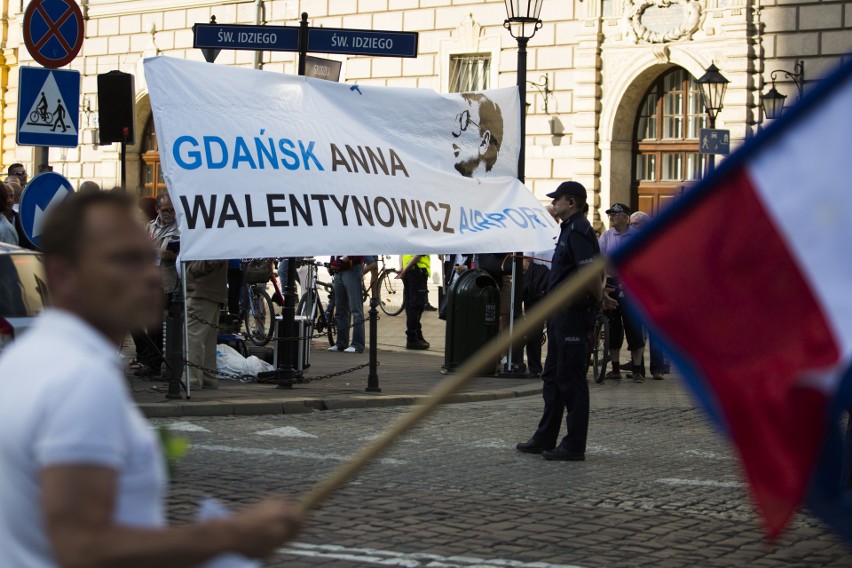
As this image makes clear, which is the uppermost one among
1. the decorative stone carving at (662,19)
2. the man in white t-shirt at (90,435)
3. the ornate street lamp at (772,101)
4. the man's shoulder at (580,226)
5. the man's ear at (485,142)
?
the decorative stone carving at (662,19)

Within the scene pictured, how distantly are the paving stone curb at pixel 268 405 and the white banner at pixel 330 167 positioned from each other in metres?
1.21

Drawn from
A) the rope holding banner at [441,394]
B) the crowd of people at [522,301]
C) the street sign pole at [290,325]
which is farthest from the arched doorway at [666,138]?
the rope holding banner at [441,394]

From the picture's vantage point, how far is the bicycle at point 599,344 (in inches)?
627

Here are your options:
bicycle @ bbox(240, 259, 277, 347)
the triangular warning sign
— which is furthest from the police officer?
bicycle @ bbox(240, 259, 277, 347)

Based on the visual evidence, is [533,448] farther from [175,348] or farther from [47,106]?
[47,106]

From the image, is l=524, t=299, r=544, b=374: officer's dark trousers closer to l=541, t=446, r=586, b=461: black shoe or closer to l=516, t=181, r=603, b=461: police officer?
l=516, t=181, r=603, b=461: police officer

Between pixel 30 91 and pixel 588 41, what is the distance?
56.2 feet

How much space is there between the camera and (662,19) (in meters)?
27.0

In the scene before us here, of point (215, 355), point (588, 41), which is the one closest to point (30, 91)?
point (215, 355)

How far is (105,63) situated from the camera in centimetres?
3656

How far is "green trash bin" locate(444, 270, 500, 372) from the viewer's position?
629 inches

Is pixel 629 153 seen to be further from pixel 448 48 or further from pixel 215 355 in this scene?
pixel 215 355

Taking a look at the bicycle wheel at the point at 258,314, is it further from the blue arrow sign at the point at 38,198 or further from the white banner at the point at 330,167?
the blue arrow sign at the point at 38,198

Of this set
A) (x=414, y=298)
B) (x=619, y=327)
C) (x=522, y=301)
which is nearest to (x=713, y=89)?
(x=414, y=298)
